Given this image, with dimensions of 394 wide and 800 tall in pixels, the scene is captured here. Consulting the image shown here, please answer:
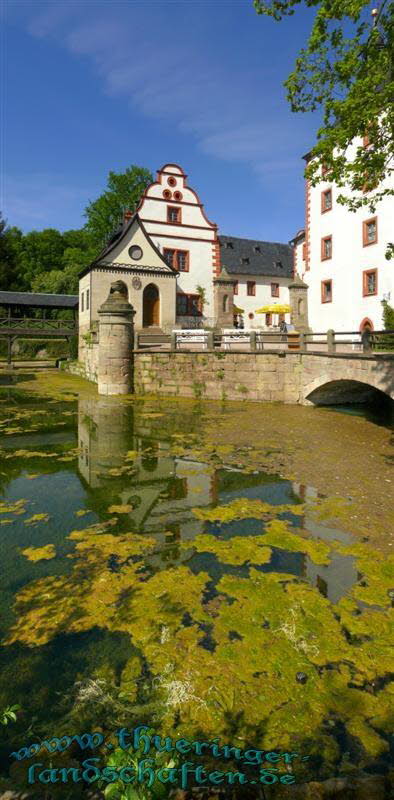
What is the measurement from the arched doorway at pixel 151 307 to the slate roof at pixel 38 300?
8130 mm

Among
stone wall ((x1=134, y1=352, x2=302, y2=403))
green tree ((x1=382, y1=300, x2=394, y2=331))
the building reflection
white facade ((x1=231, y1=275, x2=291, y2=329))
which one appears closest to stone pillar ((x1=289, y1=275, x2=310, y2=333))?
green tree ((x1=382, y1=300, x2=394, y2=331))

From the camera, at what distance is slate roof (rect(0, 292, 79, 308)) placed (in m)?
35.7

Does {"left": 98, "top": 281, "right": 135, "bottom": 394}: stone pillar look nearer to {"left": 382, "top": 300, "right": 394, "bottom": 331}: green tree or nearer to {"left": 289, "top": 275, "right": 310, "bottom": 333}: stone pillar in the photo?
{"left": 382, "top": 300, "right": 394, "bottom": 331}: green tree

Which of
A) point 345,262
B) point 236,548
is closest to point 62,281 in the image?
point 345,262

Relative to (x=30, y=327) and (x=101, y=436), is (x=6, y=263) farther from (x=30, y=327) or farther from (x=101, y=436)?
(x=101, y=436)

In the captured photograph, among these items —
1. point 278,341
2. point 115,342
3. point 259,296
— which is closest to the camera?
point 278,341

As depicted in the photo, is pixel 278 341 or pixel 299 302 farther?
pixel 299 302

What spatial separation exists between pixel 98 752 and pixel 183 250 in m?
36.4

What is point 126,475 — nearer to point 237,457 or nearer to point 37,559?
point 237,457

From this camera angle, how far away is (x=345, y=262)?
26297 millimetres

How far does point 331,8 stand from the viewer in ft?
28.7

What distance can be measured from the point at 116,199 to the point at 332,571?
5506 cm

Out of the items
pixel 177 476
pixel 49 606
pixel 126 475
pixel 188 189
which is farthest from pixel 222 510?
pixel 188 189

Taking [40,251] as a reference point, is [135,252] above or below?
below
